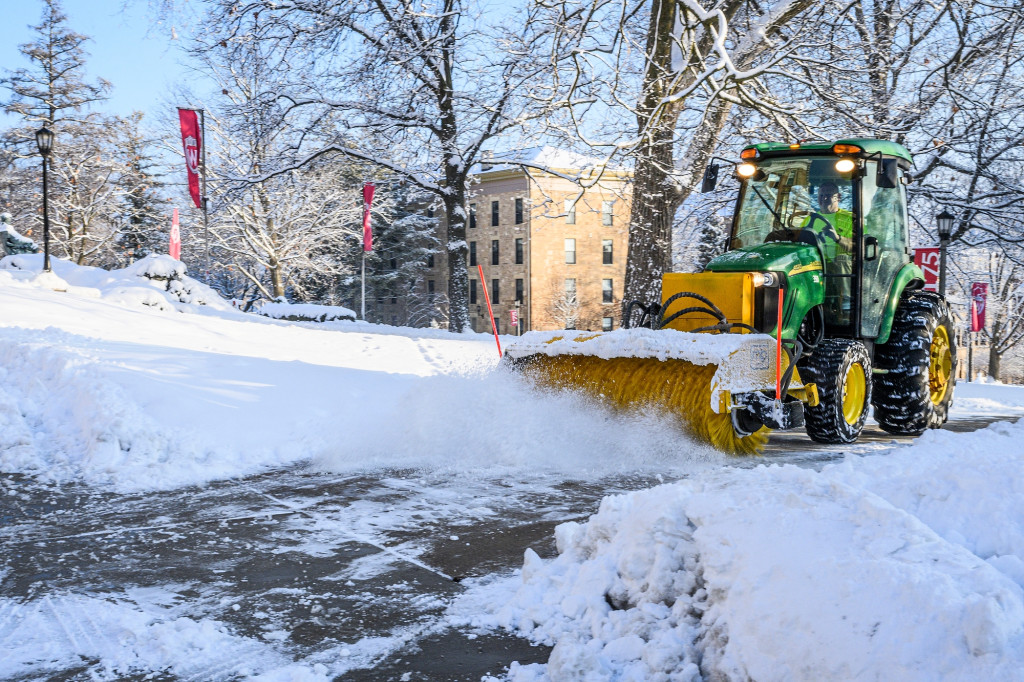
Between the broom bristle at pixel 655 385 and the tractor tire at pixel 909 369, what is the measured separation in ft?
7.24

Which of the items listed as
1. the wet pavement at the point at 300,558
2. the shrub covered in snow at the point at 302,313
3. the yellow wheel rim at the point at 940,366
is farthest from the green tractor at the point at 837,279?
the shrub covered in snow at the point at 302,313

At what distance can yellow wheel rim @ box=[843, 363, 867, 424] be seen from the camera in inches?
313

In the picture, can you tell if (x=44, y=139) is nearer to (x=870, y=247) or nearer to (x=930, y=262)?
(x=930, y=262)

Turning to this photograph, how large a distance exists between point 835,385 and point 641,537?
4588 millimetres

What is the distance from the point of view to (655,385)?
710 centimetres

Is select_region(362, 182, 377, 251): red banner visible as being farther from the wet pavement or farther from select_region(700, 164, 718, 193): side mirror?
the wet pavement

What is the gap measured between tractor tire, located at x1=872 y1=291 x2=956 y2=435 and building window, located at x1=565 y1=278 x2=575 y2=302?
44.7 m

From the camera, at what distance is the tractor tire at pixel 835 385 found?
7.52 metres

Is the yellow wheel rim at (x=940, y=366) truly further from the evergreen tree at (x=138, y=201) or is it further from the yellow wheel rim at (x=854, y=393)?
the evergreen tree at (x=138, y=201)

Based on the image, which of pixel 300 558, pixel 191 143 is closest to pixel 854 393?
pixel 300 558

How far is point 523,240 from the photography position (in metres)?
53.0

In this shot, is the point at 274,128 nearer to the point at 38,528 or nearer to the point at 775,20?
the point at 775,20

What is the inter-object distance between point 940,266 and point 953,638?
1615cm

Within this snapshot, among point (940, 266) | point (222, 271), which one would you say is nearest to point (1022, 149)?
point (940, 266)
